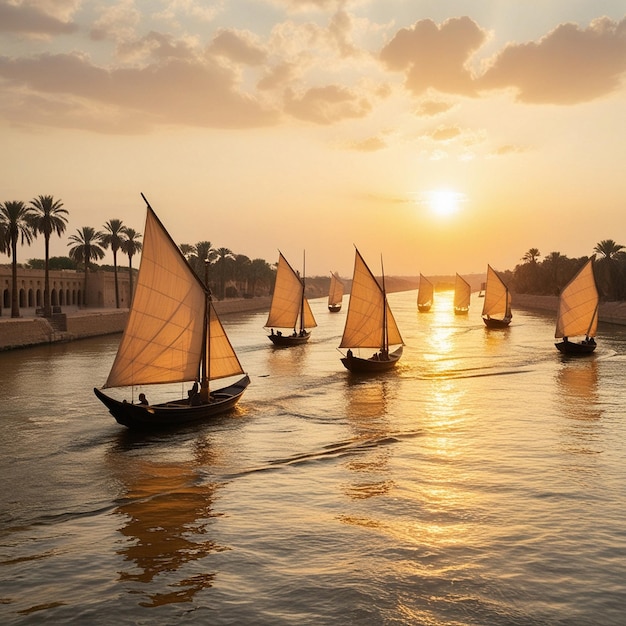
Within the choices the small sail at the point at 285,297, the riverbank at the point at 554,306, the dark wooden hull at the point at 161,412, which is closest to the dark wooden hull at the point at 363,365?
the dark wooden hull at the point at 161,412

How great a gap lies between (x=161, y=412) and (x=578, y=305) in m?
42.7

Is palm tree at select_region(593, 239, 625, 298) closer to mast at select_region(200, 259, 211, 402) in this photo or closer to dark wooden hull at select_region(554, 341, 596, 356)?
dark wooden hull at select_region(554, 341, 596, 356)

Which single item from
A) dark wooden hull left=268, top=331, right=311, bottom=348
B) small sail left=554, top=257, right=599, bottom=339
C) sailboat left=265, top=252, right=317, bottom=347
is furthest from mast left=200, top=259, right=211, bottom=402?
small sail left=554, top=257, right=599, bottom=339

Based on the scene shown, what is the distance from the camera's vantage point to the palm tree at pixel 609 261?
100688 millimetres

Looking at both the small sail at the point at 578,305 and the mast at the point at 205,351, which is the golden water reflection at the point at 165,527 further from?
the small sail at the point at 578,305

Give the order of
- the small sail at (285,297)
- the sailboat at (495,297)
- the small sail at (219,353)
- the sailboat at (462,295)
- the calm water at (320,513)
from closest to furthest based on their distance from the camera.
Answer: the calm water at (320,513), the small sail at (219,353), the small sail at (285,297), the sailboat at (495,297), the sailboat at (462,295)

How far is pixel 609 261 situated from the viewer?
101875 millimetres

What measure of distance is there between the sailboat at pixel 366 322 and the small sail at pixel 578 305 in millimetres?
17377

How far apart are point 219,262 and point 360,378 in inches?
3939

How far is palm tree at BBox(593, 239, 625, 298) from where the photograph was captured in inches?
3964

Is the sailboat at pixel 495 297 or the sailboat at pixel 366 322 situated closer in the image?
the sailboat at pixel 366 322

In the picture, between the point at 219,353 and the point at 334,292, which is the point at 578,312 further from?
the point at 334,292

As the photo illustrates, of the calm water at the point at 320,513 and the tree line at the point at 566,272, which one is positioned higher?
the tree line at the point at 566,272

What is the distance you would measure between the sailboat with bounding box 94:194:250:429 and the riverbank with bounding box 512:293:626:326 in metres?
76.7
